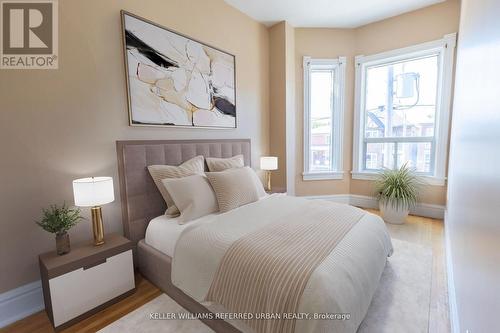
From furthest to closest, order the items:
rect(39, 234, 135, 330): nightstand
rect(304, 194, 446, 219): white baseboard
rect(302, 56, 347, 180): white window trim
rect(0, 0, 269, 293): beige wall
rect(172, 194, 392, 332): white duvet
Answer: rect(302, 56, 347, 180): white window trim < rect(304, 194, 446, 219): white baseboard < rect(0, 0, 269, 293): beige wall < rect(39, 234, 135, 330): nightstand < rect(172, 194, 392, 332): white duvet

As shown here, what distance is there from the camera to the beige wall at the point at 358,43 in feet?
10.5

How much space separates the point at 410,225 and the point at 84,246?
389 centimetres

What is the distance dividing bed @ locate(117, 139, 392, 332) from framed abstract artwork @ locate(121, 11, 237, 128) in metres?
0.36

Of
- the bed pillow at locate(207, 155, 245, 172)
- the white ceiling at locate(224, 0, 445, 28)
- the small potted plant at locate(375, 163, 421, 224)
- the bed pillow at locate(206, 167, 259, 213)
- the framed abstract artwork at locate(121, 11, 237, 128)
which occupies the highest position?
the white ceiling at locate(224, 0, 445, 28)

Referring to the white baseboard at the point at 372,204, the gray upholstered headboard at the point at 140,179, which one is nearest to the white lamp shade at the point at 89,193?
the gray upholstered headboard at the point at 140,179

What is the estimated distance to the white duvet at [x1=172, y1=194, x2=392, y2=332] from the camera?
107cm

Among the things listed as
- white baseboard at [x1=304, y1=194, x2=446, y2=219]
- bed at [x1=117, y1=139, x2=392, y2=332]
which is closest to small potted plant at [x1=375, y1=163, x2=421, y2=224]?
white baseboard at [x1=304, y1=194, x2=446, y2=219]

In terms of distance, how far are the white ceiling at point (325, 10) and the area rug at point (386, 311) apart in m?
3.48

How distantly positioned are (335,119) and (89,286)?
404 cm

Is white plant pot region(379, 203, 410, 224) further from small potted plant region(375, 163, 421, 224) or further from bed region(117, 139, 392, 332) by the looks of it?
bed region(117, 139, 392, 332)

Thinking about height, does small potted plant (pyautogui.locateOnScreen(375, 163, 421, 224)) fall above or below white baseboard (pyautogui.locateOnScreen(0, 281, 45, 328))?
above

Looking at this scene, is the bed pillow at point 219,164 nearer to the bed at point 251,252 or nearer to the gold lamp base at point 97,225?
the bed at point 251,252

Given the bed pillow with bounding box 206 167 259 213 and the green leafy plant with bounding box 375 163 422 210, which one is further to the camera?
the green leafy plant with bounding box 375 163 422 210

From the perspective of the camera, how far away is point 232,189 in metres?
2.23
